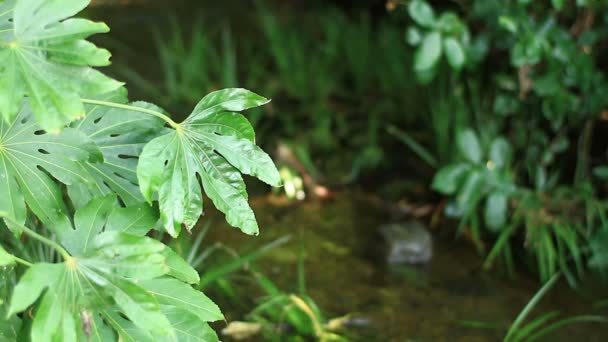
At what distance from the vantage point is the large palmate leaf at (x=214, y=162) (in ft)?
3.93

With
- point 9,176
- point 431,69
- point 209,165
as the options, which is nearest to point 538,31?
point 431,69

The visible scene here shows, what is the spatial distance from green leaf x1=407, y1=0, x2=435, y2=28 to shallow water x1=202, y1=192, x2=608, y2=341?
75 cm

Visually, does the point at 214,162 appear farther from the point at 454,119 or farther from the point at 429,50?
the point at 454,119

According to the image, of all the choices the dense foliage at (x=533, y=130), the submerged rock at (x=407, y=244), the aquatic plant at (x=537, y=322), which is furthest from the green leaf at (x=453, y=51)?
the aquatic plant at (x=537, y=322)

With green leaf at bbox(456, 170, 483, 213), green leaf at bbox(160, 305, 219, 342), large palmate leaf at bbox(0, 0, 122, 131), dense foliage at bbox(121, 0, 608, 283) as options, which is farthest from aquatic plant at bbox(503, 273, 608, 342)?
large palmate leaf at bbox(0, 0, 122, 131)

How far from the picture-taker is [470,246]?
2.48 metres

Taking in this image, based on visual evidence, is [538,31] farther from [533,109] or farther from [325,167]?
[325,167]

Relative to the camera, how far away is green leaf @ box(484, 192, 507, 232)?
2.32 meters

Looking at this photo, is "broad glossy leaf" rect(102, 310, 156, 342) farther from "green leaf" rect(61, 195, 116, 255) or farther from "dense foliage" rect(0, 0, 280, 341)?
"green leaf" rect(61, 195, 116, 255)

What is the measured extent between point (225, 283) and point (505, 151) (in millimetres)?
1049

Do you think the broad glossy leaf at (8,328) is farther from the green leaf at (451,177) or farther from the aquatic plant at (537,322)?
the green leaf at (451,177)

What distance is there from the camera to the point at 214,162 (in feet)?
4.07

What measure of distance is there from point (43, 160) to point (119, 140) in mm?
178

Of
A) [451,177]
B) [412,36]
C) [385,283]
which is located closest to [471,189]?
[451,177]
